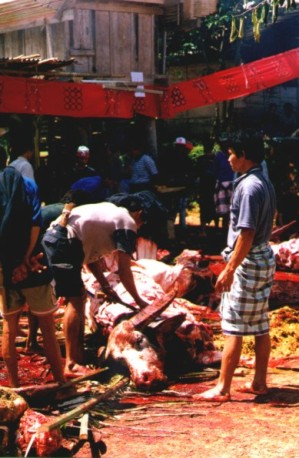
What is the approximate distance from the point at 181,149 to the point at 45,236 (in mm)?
9466

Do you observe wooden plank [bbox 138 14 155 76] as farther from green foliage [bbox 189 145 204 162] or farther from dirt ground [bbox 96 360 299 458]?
dirt ground [bbox 96 360 299 458]

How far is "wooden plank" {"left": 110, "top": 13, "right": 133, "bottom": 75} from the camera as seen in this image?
1711 centimetres

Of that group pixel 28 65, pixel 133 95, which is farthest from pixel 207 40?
pixel 28 65

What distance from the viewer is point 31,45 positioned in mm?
17812

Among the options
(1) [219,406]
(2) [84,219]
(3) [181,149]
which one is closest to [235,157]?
(2) [84,219]

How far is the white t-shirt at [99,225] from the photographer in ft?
23.1

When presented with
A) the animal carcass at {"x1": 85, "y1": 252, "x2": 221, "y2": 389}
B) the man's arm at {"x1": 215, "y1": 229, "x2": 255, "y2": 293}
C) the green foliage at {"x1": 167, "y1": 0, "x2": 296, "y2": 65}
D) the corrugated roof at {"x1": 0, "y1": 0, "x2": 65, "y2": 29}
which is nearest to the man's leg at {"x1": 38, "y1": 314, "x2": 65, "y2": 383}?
the animal carcass at {"x1": 85, "y1": 252, "x2": 221, "y2": 389}

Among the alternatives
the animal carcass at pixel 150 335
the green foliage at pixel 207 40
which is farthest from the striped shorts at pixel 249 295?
the green foliage at pixel 207 40

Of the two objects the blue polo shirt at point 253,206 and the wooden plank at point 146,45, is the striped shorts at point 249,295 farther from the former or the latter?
the wooden plank at point 146,45

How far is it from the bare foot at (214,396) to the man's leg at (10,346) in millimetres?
1522

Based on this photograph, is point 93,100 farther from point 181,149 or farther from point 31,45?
point 31,45

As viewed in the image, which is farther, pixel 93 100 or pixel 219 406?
pixel 93 100

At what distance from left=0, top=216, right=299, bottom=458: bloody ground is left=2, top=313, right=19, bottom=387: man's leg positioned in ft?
1.83

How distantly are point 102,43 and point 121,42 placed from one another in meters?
0.52
